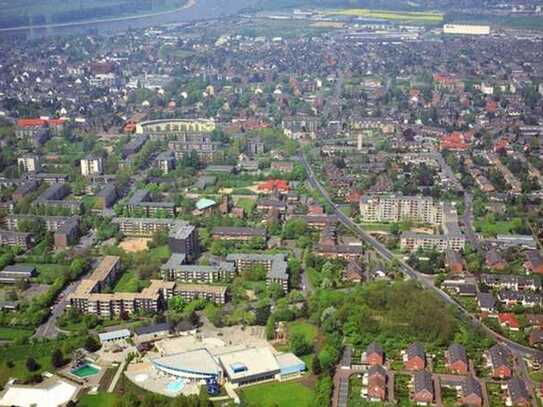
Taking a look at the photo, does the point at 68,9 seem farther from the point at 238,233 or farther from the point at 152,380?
the point at 152,380

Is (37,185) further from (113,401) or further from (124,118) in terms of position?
(113,401)

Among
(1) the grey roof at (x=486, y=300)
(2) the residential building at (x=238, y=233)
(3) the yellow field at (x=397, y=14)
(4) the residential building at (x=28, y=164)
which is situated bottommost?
(1) the grey roof at (x=486, y=300)

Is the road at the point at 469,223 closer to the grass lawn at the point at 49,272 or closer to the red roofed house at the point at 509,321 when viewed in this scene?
the red roofed house at the point at 509,321

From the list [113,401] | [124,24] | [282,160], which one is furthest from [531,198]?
[124,24]

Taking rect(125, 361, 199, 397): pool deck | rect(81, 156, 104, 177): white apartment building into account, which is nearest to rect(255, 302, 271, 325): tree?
rect(125, 361, 199, 397): pool deck

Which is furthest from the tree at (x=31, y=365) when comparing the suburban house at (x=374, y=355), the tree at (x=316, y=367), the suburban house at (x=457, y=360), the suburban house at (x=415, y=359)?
the suburban house at (x=457, y=360)

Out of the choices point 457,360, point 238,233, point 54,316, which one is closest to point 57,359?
point 54,316

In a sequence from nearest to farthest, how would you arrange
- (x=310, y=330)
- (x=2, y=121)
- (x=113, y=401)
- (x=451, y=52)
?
1. (x=113, y=401)
2. (x=310, y=330)
3. (x=2, y=121)
4. (x=451, y=52)
